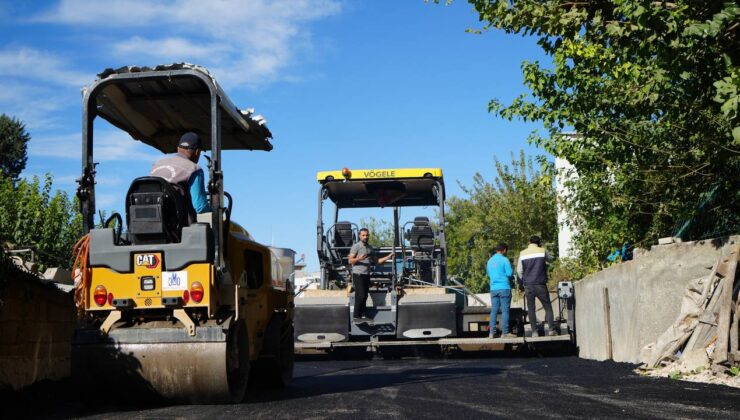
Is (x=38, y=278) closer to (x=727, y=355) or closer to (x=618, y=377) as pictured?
(x=618, y=377)

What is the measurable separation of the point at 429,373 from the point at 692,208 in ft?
12.8

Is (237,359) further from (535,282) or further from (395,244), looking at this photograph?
(535,282)

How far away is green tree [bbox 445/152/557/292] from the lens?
1481 inches

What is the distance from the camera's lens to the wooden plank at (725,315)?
892cm

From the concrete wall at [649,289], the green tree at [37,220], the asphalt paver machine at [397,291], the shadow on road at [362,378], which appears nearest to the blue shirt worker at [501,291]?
the asphalt paver machine at [397,291]

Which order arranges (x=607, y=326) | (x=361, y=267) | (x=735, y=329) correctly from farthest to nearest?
(x=361, y=267)
(x=607, y=326)
(x=735, y=329)

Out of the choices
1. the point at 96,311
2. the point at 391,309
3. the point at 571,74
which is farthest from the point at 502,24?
the point at 391,309

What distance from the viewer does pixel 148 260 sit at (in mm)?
7434

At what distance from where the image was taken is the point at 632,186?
12.7 metres

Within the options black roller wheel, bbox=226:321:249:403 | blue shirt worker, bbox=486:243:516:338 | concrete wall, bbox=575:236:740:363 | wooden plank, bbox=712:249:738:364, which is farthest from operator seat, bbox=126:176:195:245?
blue shirt worker, bbox=486:243:516:338

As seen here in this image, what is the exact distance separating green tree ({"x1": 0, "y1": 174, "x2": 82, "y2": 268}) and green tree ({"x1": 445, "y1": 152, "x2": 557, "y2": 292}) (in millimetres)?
15754

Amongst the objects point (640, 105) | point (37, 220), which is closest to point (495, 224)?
point (37, 220)

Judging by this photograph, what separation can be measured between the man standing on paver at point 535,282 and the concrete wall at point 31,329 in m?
7.90

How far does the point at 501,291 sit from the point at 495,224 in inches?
908
